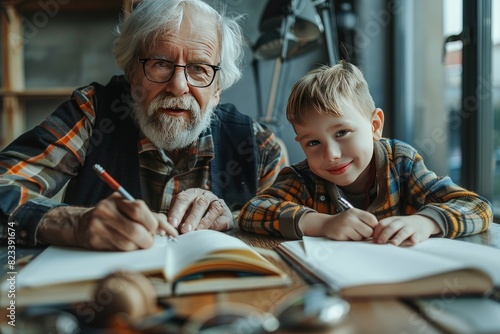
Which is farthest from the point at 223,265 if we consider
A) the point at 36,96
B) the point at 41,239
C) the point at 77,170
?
the point at 36,96

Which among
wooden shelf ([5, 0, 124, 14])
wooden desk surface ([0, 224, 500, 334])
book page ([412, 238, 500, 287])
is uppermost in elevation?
wooden shelf ([5, 0, 124, 14])

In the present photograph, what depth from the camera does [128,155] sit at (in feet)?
4.91

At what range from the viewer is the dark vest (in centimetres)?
148

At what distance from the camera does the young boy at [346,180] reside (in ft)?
3.13

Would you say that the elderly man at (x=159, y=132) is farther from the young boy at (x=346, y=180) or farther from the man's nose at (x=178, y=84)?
the young boy at (x=346, y=180)

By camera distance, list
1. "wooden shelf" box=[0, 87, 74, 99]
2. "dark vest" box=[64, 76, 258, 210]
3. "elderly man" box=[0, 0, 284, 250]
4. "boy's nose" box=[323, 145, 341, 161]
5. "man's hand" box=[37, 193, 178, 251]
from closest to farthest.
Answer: "man's hand" box=[37, 193, 178, 251], "boy's nose" box=[323, 145, 341, 161], "elderly man" box=[0, 0, 284, 250], "dark vest" box=[64, 76, 258, 210], "wooden shelf" box=[0, 87, 74, 99]

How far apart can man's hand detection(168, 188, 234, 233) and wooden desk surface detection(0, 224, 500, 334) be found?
1.46 feet

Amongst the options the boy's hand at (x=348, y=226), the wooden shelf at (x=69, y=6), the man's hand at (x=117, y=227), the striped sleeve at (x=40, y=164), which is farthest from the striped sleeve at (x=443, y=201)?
the wooden shelf at (x=69, y=6)

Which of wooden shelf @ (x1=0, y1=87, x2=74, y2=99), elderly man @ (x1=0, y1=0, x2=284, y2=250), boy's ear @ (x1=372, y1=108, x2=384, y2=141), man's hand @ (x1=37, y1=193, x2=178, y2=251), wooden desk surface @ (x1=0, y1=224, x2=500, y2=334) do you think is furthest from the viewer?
wooden shelf @ (x1=0, y1=87, x2=74, y2=99)

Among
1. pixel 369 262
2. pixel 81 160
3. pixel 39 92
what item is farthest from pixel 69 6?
pixel 369 262

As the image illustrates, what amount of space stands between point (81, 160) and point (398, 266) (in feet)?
3.62

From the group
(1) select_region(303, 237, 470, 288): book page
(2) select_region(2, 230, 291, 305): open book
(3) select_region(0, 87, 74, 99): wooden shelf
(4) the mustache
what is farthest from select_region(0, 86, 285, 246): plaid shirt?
(3) select_region(0, 87, 74, 99): wooden shelf

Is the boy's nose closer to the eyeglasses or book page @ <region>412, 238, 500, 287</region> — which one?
book page @ <region>412, 238, 500, 287</region>

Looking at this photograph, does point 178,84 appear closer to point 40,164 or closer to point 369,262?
point 40,164
